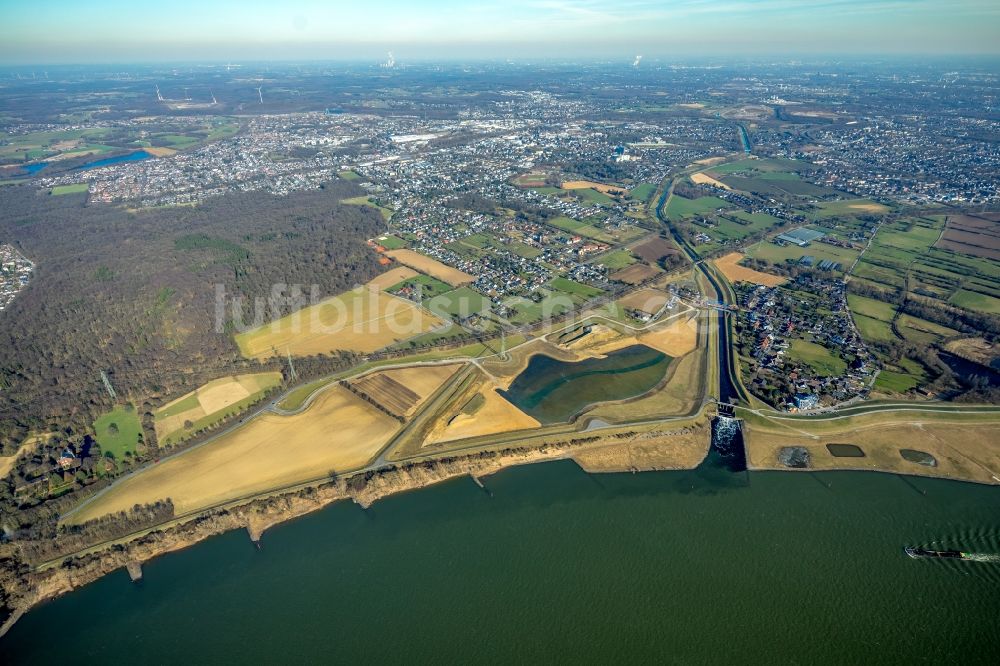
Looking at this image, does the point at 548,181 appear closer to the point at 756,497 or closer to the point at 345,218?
the point at 345,218

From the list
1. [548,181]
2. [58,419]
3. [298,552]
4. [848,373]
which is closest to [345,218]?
[548,181]

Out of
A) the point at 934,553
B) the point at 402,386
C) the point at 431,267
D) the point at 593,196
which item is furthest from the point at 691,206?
the point at 934,553

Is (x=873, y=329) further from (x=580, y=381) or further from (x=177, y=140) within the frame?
(x=177, y=140)

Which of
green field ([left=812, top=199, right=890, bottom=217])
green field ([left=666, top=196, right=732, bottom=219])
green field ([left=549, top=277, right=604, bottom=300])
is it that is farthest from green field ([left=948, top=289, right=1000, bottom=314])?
green field ([left=549, top=277, right=604, bottom=300])

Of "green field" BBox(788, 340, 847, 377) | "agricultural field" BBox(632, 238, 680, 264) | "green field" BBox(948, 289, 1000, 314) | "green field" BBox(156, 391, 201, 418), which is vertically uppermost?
"agricultural field" BBox(632, 238, 680, 264)

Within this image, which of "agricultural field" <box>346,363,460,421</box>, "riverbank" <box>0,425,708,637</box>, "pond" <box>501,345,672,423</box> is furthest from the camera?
"pond" <box>501,345,672,423</box>

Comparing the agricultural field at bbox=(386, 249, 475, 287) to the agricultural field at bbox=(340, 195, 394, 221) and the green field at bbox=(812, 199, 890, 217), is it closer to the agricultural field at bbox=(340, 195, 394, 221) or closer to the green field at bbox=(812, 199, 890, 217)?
the agricultural field at bbox=(340, 195, 394, 221)
